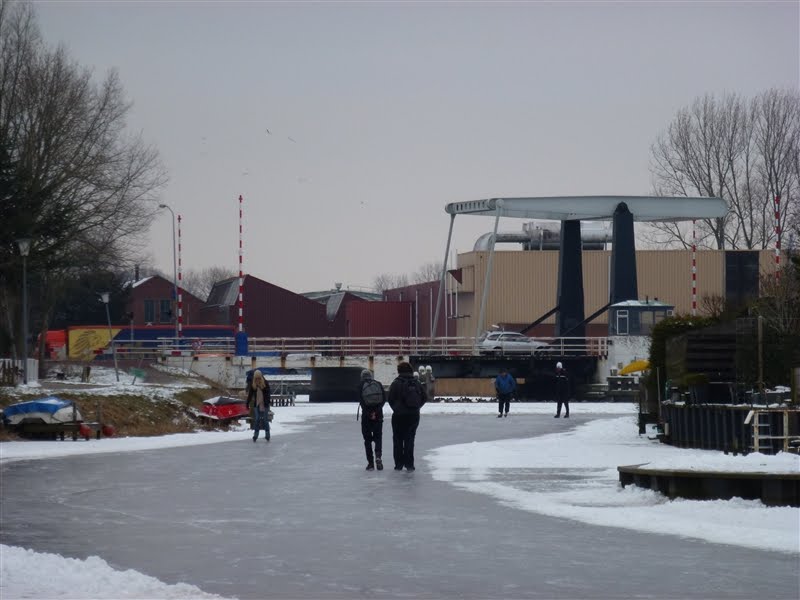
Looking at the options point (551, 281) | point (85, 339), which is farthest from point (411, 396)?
point (85, 339)

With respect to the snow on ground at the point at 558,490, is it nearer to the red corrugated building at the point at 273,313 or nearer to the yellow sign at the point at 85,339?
the yellow sign at the point at 85,339

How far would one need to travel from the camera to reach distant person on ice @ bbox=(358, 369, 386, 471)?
2067 centimetres

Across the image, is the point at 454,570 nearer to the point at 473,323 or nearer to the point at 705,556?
the point at 705,556

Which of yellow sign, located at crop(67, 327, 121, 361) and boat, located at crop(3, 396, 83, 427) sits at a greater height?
yellow sign, located at crop(67, 327, 121, 361)

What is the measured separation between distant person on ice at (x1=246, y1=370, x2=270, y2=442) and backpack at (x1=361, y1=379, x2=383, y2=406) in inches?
326

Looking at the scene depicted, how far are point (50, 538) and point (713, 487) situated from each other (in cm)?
674

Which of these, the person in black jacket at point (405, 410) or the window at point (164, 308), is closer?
the person in black jacket at point (405, 410)

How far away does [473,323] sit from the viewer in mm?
79750

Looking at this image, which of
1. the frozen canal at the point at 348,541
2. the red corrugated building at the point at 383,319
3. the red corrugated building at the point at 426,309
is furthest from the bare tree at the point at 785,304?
the red corrugated building at the point at 383,319

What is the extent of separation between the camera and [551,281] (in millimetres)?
78000

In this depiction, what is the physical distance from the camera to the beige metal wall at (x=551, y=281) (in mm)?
77625

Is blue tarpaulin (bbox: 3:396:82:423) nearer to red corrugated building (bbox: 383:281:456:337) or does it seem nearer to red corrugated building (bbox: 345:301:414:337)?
red corrugated building (bbox: 383:281:456:337)

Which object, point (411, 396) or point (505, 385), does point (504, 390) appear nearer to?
point (505, 385)

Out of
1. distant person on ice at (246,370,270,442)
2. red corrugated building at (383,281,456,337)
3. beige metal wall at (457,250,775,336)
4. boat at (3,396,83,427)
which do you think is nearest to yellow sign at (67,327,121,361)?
red corrugated building at (383,281,456,337)
